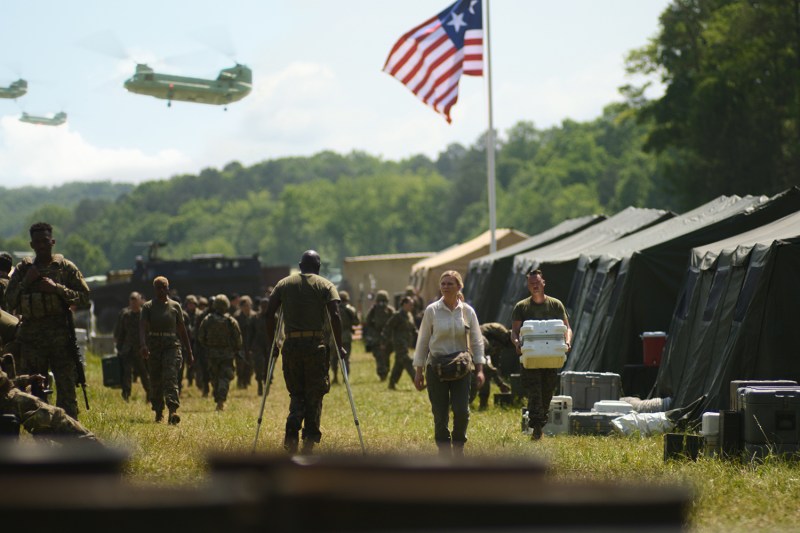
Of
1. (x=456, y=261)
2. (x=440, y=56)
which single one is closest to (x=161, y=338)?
(x=440, y=56)

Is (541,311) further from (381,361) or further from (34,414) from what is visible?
(381,361)

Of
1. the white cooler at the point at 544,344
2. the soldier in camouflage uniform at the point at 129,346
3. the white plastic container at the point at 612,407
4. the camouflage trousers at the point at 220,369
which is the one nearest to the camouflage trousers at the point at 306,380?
the white cooler at the point at 544,344

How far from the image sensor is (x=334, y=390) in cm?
2250

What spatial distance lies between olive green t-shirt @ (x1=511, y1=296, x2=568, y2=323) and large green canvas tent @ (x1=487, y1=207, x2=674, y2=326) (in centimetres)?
811

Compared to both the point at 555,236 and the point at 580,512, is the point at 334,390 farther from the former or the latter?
the point at 580,512

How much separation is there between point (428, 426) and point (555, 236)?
16234 millimetres

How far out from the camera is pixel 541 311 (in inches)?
528

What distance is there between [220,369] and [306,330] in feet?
25.4

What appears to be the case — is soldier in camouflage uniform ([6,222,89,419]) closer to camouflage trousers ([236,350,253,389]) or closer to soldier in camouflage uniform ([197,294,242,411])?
soldier in camouflage uniform ([197,294,242,411])

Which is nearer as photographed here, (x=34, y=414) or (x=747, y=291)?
(x=34, y=414)

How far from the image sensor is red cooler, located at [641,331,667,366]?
1662cm

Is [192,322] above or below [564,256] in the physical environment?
below

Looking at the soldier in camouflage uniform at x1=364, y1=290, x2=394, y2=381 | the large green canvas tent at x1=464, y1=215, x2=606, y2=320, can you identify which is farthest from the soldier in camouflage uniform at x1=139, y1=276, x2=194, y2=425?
the large green canvas tent at x1=464, y1=215, x2=606, y2=320

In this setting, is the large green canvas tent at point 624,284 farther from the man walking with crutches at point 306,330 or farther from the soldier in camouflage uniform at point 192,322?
the man walking with crutches at point 306,330
